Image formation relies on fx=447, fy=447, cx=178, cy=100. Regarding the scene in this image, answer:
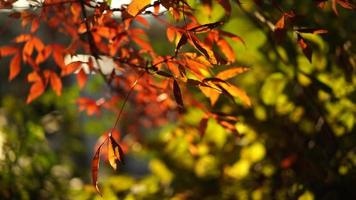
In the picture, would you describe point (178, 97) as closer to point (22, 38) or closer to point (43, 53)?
point (22, 38)

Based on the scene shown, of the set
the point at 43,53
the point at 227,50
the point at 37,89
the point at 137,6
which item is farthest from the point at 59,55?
the point at 137,6

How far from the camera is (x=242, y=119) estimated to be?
212 centimetres

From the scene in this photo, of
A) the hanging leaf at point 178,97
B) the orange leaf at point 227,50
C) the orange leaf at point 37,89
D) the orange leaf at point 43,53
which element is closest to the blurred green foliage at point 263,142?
the orange leaf at point 227,50

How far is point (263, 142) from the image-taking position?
2.11 meters

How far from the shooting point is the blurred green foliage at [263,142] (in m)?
1.80

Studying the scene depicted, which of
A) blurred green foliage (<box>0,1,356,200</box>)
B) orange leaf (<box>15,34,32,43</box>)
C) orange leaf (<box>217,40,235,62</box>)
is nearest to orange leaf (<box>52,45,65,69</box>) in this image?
orange leaf (<box>15,34,32,43</box>)

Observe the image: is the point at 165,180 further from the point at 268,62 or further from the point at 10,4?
the point at 10,4

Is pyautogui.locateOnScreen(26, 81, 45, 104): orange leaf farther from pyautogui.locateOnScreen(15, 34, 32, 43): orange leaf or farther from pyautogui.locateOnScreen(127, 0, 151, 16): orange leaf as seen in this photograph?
pyautogui.locateOnScreen(127, 0, 151, 16): orange leaf

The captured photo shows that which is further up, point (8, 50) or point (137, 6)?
point (137, 6)

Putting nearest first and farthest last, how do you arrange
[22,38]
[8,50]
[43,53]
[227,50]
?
1. [227,50]
2. [22,38]
3. [8,50]
4. [43,53]

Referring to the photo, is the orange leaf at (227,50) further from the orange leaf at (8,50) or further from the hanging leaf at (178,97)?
the orange leaf at (8,50)

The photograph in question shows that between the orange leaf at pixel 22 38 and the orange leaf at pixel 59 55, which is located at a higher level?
the orange leaf at pixel 22 38

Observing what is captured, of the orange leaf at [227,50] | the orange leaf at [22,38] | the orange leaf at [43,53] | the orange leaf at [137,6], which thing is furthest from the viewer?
the orange leaf at [43,53]

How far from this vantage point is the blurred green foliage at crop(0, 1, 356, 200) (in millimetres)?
1803
